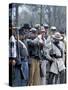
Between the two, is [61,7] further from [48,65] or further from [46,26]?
[48,65]

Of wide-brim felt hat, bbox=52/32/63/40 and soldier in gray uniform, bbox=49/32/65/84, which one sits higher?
wide-brim felt hat, bbox=52/32/63/40

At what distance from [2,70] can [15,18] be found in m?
0.35

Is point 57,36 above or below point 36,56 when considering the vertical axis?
above

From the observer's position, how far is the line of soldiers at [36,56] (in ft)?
4.66

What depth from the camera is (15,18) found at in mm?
1418

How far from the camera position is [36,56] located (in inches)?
56.9

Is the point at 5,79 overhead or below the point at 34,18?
below

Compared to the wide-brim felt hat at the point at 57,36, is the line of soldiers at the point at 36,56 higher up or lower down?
lower down

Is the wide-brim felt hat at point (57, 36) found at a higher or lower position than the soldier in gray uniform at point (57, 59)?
higher

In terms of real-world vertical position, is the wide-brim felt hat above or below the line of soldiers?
above

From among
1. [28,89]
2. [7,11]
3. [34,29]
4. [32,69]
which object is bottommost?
[28,89]

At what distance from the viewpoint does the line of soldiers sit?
142 centimetres

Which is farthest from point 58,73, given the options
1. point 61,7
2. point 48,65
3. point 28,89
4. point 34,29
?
point 61,7

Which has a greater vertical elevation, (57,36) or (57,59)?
(57,36)
